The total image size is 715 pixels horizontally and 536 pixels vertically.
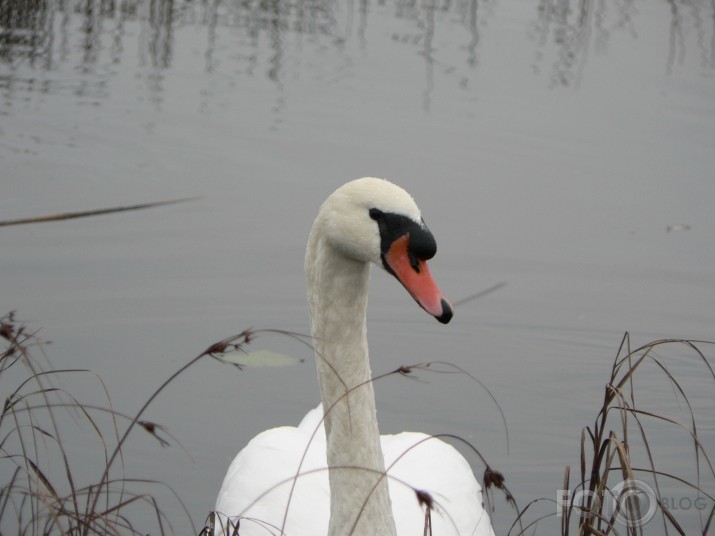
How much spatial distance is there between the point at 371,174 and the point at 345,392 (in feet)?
14.8

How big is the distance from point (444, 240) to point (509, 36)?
14.8ft

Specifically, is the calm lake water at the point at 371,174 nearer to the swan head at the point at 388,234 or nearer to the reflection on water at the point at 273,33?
the reflection on water at the point at 273,33

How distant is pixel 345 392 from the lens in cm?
361

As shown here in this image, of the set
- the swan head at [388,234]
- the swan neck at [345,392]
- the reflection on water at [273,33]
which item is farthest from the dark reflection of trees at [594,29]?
the swan head at [388,234]

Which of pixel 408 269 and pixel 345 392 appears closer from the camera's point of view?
pixel 408 269

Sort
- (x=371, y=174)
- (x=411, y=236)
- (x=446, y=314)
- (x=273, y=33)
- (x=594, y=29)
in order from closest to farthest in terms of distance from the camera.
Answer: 1. (x=446, y=314)
2. (x=411, y=236)
3. (x=371, y=174)
4. (x=273, y=33)
5. (x=594, y=29)

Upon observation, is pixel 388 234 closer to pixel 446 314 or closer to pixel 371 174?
pixel 446 314

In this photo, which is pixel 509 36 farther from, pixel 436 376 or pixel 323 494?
pixel 323 494

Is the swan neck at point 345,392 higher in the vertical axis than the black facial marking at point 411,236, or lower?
lower

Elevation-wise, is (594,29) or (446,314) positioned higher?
(594,29)

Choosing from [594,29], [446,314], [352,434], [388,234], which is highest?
[594,29]

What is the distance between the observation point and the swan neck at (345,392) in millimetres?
3586

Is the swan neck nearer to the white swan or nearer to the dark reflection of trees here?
the white swan

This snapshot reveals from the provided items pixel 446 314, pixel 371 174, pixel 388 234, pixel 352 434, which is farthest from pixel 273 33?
pixel 446 314
